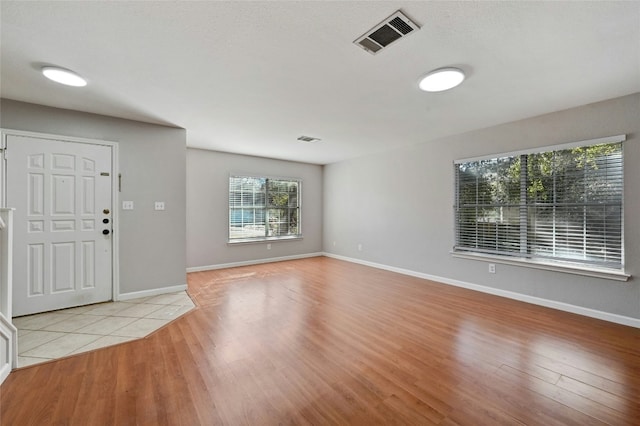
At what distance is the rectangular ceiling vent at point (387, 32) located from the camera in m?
1.73

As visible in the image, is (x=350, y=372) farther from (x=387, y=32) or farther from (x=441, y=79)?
(x=441, y=79)

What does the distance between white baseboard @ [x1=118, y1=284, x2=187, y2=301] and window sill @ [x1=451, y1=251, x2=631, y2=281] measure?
4.36 metres

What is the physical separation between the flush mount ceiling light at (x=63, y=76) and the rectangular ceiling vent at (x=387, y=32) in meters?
Result: 2.53

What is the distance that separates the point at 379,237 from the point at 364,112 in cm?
302

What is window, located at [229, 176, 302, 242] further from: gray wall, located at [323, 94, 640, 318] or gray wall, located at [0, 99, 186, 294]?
gray wall, located at [0, 99, 186, 294]

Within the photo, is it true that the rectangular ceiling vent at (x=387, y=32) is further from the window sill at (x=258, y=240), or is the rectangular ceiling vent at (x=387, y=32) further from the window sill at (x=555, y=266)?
the window sill at (x=258, y=240)

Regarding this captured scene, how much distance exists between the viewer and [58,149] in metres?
3.23

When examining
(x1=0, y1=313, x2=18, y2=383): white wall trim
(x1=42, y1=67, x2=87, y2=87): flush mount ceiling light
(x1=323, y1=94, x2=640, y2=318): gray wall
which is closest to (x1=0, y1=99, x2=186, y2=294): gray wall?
(x1=42, y1=67, x2=87, y2=87): flush mount ceiling light

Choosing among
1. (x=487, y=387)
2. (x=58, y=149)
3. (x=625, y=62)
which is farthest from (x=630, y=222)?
(x=58, y=149)

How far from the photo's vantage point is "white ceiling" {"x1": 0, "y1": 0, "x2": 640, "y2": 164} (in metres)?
1.66

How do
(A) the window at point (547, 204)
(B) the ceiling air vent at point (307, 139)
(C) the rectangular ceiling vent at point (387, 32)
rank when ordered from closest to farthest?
(C) the rectangular ceiling vent at point (387, 32) < (A) the window at point (547, 204) < (B) the ceiling air vent at point (307, 139)

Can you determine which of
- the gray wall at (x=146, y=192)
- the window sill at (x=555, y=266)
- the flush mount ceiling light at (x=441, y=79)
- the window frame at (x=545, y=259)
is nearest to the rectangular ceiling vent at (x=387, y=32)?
the flush mount ceiling light at (x=441, y=79)

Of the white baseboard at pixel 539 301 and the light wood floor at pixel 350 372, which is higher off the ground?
the white baseboard at pixel 539 301

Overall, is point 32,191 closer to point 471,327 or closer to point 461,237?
point 471,327
